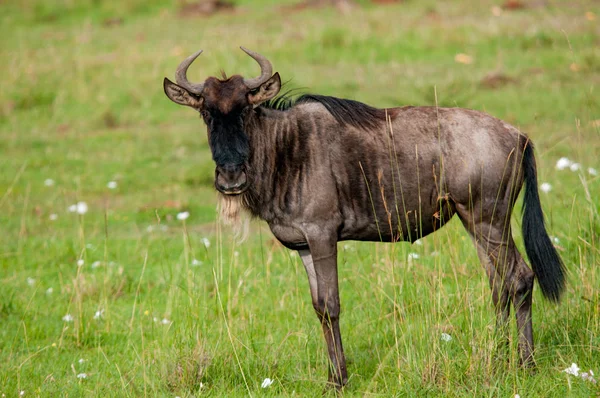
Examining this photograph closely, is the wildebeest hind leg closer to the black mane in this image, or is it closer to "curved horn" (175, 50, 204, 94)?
the black mane

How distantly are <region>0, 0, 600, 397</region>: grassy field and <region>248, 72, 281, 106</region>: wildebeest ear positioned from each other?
35.1 inches

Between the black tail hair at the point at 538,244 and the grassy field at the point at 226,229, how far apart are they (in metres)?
0.19

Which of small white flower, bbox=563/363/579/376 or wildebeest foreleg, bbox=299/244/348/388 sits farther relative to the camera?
wildebeest foreleg, bbox=299/244/348/388

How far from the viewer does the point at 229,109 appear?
5.20m

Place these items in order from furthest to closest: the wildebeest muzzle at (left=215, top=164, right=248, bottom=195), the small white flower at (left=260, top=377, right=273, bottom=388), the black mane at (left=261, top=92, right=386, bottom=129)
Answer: the black mane at (left=261, top=92, right=386, bottom=129) → the small white flower at (left=260, top=377, right=273, bottom=388) → the wildebeest muzzle at (left=215, top=164, right=248, bottom=195)

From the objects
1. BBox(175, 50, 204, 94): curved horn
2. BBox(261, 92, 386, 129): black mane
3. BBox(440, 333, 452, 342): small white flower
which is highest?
BBox(175, 50, 204, 94): curved horn

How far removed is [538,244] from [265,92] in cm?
204

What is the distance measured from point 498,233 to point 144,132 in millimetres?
8553

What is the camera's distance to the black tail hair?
5.70 m

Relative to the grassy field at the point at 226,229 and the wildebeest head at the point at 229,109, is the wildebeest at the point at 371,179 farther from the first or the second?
the grassy field at the point at 226,229

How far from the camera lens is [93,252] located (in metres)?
8.64

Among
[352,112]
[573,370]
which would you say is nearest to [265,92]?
[352,112]

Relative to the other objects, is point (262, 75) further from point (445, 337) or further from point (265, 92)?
point (445, 337)

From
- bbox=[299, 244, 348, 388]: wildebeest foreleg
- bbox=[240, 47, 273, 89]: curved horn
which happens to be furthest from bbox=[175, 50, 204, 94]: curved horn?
bbox=[299, 244, 348, 388]: wildebeest foreleg
